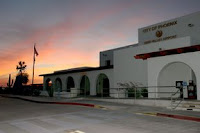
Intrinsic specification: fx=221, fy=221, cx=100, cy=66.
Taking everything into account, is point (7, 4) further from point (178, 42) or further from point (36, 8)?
point (178, 42)

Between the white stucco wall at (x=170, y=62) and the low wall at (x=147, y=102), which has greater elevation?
the white stucco wall at (x=170, y=62)

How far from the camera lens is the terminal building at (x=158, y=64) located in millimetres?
17609

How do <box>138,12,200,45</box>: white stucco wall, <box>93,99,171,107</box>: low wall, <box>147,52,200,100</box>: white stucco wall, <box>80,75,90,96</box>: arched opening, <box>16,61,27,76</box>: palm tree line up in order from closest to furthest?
<box>147,52,200,100</box>: white stucco wall < <box>93,99,171,107</box>: low wall < <box>138,12,200,45</box>: white stucco wall < <box>80,75,90,96</box>: arched opening < <box>16,61,27,76</box>: palm tree

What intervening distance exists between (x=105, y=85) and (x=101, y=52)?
12.9 m

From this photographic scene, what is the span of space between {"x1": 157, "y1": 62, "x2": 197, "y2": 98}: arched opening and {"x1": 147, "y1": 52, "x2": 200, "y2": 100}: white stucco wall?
16.5 inches

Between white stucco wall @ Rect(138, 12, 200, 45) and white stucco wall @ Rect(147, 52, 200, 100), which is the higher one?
white stucco wall @ Rect(138, 12, 200, 45)

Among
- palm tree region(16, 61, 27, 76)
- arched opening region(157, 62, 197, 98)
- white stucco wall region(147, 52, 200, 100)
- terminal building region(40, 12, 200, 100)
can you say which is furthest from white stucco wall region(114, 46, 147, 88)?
palm tree region(16, 61, 27, 76)

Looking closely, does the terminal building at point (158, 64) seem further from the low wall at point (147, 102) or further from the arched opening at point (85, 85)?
the low wall at point (147, 102)

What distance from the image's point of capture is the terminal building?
17609mm

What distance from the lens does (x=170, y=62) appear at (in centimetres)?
1791

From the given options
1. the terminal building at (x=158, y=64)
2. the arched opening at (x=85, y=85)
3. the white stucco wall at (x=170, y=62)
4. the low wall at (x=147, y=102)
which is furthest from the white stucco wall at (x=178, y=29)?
the arched opening at (x=85, y=85)

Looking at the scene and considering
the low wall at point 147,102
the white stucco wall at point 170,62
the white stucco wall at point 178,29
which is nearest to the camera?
the white stucco wall at point 170,62

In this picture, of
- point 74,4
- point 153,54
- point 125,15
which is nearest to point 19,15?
point 74,4

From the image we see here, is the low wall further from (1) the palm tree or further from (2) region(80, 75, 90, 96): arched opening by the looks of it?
(1) the palm tree
